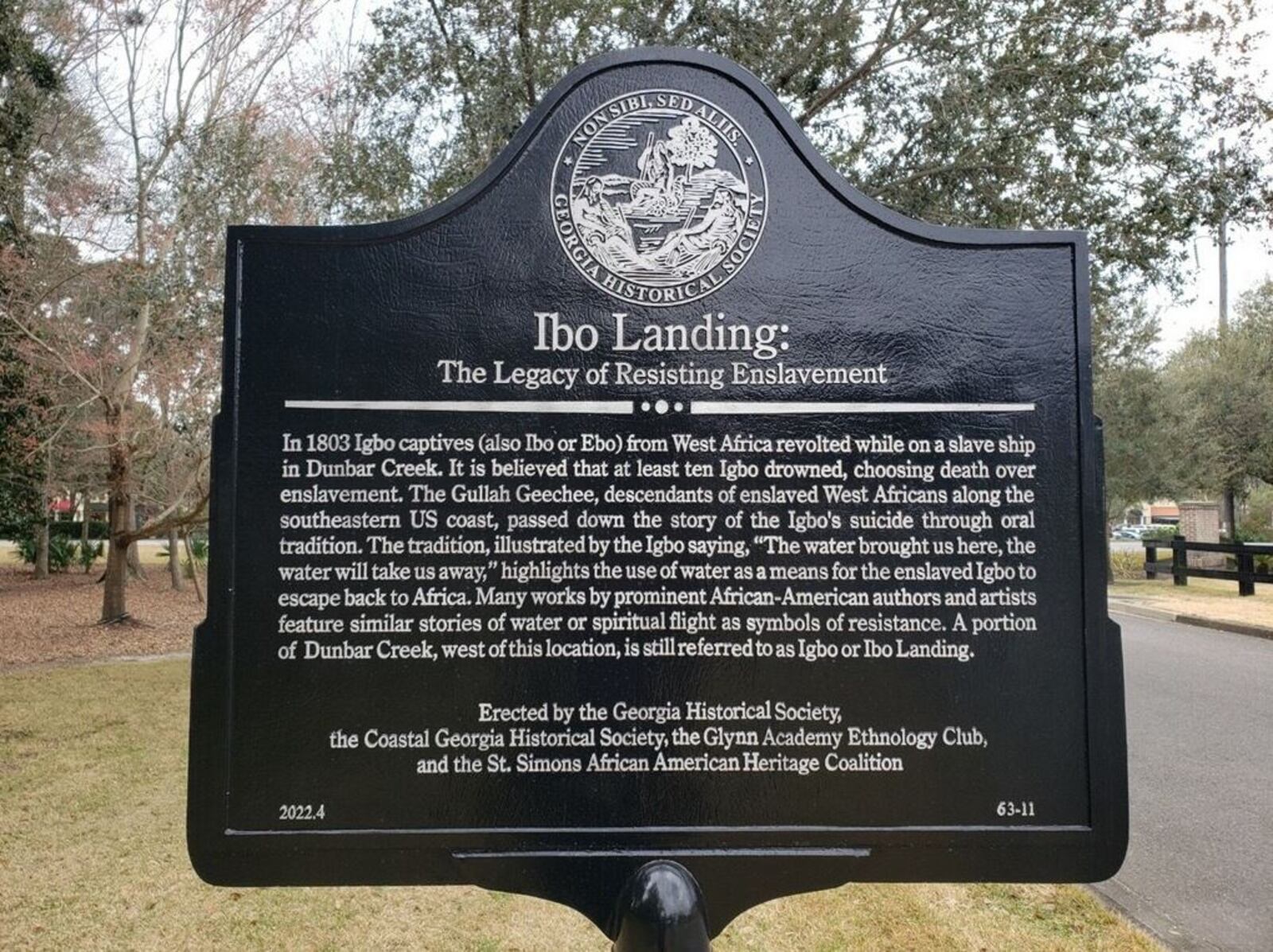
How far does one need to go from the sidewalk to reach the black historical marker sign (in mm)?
14122

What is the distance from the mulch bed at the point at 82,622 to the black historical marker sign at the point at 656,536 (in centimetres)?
1207

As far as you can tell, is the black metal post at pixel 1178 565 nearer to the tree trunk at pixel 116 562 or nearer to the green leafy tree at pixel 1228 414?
the green leafy tree at pixel 1228 414

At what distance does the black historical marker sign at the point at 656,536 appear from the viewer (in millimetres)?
2133

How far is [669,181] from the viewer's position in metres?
2.26

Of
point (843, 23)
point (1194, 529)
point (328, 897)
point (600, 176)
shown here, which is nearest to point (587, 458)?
point (600, 176)

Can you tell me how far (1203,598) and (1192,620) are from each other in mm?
4037

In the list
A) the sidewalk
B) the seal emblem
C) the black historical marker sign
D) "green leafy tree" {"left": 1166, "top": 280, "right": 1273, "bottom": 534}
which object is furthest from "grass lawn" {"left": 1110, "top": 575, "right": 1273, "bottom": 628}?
the seal emblem

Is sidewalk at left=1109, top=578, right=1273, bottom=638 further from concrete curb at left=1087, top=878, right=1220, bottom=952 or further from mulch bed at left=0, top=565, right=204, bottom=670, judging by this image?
mulch bed at left=0, top=565, right=204, bottom=670

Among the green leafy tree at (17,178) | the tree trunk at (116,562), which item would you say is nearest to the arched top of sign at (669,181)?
the green leafy tree at (17,178)

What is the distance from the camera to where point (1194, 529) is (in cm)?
2750

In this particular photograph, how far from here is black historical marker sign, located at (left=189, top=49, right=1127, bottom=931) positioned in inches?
84.0

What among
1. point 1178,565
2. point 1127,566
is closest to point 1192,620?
point 1178,565

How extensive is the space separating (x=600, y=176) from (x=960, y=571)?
140cm

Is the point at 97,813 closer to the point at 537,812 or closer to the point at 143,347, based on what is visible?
the point at 537,812
